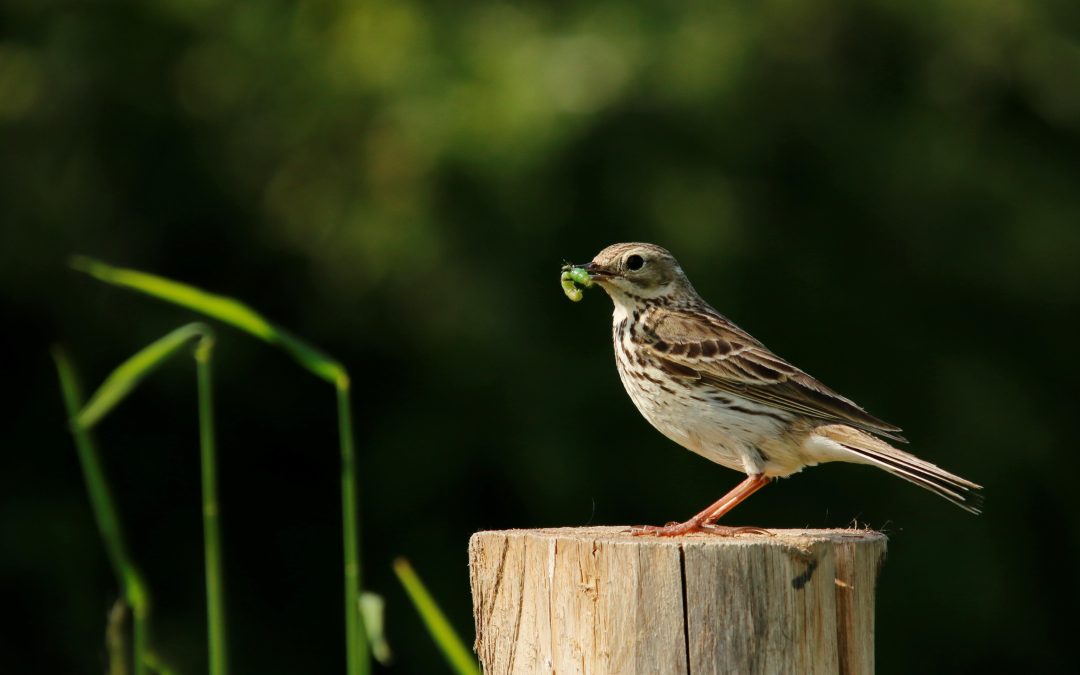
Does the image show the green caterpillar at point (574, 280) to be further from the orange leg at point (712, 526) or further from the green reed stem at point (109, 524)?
the green reed stem at point (109, 524)

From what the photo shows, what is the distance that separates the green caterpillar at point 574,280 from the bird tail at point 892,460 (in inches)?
44.2

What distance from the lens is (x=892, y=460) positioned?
5234 mm

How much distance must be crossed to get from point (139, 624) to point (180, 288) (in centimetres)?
74

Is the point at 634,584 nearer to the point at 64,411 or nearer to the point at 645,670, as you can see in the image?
the point at 645,670

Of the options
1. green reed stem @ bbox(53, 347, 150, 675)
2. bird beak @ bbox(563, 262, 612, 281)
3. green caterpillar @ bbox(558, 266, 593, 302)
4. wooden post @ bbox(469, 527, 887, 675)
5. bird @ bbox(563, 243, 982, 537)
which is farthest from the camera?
bird beak @ bbox(563, 262, 612, 281)

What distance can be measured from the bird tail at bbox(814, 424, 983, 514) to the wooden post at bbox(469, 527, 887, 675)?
40.2 inches

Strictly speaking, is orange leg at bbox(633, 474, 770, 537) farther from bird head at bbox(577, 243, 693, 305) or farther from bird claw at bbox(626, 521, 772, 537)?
bird head at bbox(577, 243, 693, 305)

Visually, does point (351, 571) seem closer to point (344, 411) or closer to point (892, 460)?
point (344, 411)

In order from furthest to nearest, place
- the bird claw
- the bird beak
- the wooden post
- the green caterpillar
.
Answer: the bird beak
the green caterpillar
the bird claw
the wooden post

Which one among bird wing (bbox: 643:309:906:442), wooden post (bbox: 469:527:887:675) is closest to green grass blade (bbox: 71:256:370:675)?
wooden post (bbox: 469:527:887:675)

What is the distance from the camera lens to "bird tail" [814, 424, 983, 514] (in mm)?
4846

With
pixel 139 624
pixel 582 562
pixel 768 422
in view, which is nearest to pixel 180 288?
pixel 139 624

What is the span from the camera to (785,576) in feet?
12.0

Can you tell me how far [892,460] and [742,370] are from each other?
787 mm
